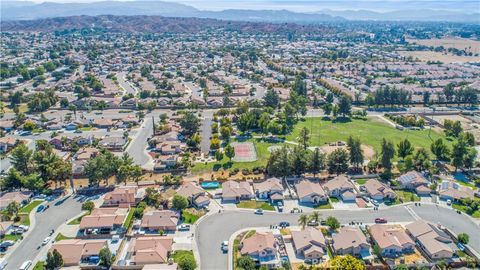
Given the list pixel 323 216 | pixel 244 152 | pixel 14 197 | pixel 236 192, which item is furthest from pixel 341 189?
pixel 14 197

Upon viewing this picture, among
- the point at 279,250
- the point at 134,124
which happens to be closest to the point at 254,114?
the point at 134,124

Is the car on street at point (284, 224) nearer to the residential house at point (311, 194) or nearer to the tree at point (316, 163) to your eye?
the residential house at point (311, 194)

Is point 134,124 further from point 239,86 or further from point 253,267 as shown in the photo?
point 253,267

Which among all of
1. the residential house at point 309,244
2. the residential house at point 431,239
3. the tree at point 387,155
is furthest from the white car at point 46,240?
the tree at point 387,155

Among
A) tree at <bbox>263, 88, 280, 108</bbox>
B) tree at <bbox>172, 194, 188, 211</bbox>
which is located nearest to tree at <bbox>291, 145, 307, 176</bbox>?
tree at <bbox>172, 194, 188, 211</bbox>

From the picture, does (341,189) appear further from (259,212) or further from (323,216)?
(259,212)
